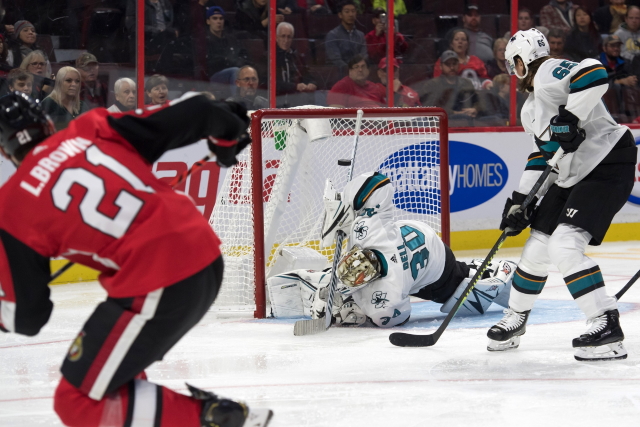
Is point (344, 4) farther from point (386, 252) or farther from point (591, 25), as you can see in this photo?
point (386, 252)

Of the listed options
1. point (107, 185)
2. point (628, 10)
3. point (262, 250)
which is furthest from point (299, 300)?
point (628, 10)

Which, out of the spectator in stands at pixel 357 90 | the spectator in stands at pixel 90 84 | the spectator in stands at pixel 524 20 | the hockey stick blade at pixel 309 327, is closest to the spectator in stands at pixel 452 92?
the spectator in stands at pixel 357 90

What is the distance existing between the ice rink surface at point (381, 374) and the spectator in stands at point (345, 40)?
8.57 feet

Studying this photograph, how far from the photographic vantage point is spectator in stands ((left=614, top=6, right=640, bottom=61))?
709 centimetres

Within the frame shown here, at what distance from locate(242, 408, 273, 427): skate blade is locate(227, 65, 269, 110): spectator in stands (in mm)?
4122

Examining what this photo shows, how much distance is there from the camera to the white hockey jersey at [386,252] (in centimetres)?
365

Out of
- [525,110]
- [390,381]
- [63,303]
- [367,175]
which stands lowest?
[63,303]

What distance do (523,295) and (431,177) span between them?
5.20 feet

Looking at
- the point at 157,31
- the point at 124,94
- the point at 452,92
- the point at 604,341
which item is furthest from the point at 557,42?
the point at 604,341

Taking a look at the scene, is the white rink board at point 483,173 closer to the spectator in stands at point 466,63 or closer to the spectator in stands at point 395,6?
the spectator in stands at point 466,63

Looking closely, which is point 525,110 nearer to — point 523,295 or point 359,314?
point 523,295

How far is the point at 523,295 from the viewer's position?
3264 millimetres

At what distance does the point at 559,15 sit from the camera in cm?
693

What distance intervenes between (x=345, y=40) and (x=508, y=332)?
345 cm
